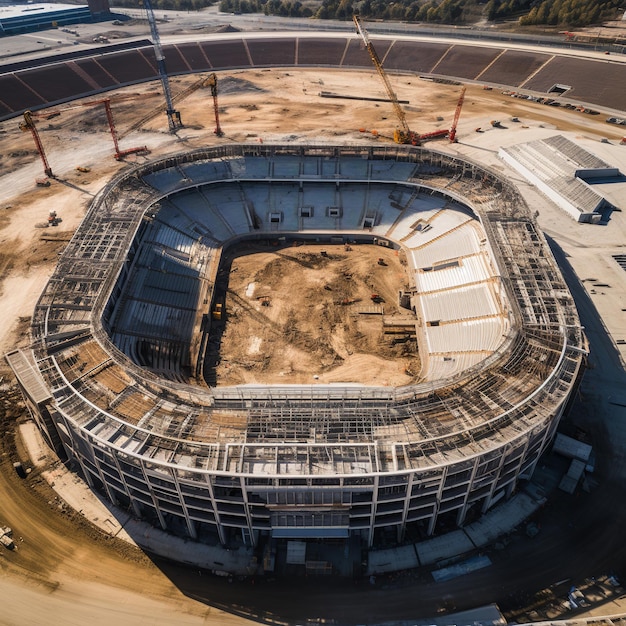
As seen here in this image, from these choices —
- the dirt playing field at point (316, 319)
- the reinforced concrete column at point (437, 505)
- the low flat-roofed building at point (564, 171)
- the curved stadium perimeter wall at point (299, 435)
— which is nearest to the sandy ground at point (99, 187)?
the dirt playing field at point (316, 319)

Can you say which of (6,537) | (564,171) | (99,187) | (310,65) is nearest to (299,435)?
(6,537)

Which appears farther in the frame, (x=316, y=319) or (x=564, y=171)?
(x=564, y=171)

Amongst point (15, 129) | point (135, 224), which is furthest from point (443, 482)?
point (15, 129)

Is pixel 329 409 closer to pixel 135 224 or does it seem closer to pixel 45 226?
pixel 135 224

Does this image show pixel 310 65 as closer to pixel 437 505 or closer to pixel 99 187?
pixel 99 187

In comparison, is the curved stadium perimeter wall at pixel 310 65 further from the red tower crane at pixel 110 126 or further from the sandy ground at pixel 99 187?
the sandy ground at pixel 99 187

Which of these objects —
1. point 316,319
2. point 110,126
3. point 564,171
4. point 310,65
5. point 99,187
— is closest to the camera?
point 316,319
